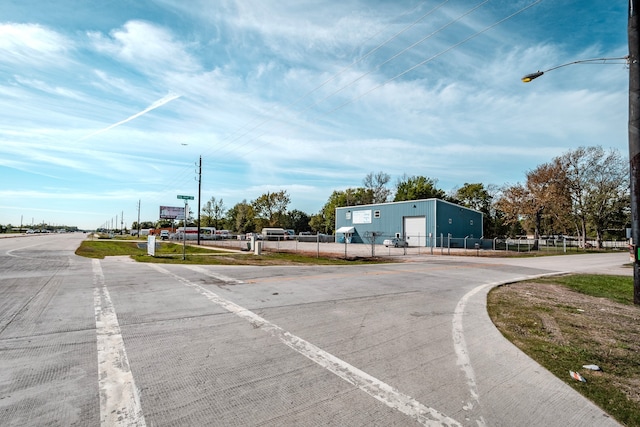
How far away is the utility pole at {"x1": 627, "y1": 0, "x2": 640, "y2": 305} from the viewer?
811cm

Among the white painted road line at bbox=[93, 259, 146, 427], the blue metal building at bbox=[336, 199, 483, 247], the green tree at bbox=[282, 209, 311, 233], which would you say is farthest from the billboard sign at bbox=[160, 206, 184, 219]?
the white painted road line at bbox=[93, 259, 146, 427]

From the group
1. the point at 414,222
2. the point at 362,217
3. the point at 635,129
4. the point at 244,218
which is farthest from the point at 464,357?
the point at 244,218

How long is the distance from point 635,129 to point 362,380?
9.23 meters

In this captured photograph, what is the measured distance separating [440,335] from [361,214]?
46.0 metres

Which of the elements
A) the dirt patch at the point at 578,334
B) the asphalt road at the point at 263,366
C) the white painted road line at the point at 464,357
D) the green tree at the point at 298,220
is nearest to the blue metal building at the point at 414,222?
the dirt patch at the point at 578,334

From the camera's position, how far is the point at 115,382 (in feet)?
11.3

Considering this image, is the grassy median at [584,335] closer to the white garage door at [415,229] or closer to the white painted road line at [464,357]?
the white painted road line at [464,357]

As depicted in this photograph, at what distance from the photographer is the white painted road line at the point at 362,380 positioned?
9.64 feet

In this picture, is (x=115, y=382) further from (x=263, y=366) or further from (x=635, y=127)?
(x=635, y=127)

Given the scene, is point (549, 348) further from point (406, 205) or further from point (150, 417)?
point (406, 205)

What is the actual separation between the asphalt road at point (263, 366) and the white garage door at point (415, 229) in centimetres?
3544

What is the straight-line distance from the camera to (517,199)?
1908 inches

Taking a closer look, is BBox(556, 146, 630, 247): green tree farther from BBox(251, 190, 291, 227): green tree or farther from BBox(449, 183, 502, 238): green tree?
BBox(251, 190, 291, 227): green tree

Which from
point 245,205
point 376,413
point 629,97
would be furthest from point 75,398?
point 245,205
